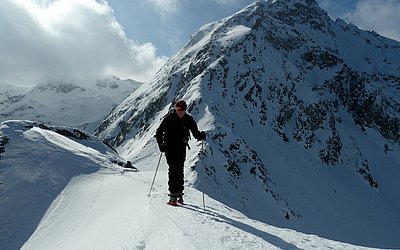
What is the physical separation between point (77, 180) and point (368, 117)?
165 metres

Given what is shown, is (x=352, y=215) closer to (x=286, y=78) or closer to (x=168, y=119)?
Result: (x=286, y=78)

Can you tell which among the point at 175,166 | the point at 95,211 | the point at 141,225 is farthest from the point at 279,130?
the point at 141,225

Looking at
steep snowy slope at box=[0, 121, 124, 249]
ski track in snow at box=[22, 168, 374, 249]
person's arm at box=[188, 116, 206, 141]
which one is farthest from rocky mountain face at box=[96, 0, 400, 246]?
person's arm at box=[188, 116, 206, 141]

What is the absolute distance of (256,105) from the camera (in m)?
119

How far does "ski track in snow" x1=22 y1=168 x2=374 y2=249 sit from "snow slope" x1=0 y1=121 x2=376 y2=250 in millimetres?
19

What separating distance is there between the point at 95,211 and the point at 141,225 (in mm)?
4400

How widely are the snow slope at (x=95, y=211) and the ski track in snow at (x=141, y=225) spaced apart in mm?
19

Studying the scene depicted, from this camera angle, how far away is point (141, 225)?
8906mm

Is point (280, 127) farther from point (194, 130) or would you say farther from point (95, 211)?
point (194, 130)

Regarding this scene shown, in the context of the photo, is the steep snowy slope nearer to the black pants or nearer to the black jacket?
the black pants

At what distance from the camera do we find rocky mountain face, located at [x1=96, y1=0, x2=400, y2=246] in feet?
255

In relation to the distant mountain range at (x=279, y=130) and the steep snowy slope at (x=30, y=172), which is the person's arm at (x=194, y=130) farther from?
the distant mountain range at (x=279, y=130)

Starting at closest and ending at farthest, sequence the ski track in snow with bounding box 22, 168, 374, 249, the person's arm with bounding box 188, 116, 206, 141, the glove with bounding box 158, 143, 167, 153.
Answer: the ski track in snow with bounding box 22, 168, 374, 249, the glove with bounding box 158, 143, 167, 153, the person's arm with bounding box 188, 116, 206, 141

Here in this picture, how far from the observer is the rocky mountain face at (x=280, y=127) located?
7788 cm
